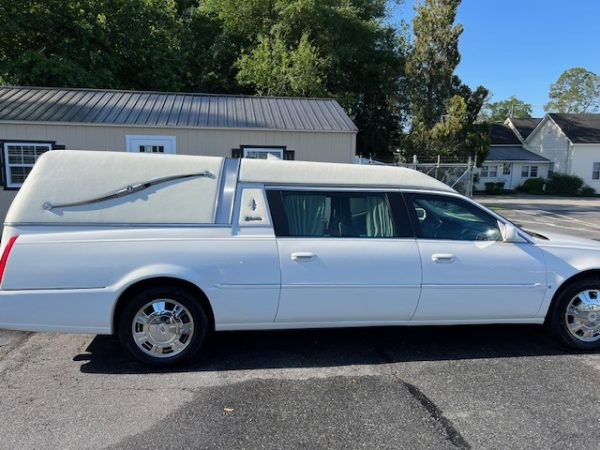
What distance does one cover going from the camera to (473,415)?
128 inches

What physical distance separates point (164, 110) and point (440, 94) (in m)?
18.3

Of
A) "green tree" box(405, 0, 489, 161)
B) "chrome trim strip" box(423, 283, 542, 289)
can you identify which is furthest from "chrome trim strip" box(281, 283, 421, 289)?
"green tree" box(405, 0, 489, 161)

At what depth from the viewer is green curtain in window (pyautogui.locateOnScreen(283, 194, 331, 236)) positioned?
13.3 feet

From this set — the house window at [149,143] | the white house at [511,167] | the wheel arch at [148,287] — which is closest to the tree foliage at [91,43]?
the house window at [149,143]

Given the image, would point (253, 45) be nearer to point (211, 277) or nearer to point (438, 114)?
point (438, 114)

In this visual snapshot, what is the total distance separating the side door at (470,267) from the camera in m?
4.12

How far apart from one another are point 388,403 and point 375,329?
160cm

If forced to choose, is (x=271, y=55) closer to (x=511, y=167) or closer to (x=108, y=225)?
(x=108, y=225)

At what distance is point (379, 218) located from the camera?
4.22 m

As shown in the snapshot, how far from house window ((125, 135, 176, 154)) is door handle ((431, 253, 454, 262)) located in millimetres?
9078

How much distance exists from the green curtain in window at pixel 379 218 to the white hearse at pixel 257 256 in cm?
1

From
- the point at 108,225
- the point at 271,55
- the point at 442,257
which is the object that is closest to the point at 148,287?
the point at 108,225

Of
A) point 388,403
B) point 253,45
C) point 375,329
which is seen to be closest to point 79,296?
point 388,403

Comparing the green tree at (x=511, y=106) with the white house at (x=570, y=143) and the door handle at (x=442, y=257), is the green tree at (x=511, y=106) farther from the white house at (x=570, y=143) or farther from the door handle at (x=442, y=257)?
the door handle at (x=442, y=257)
